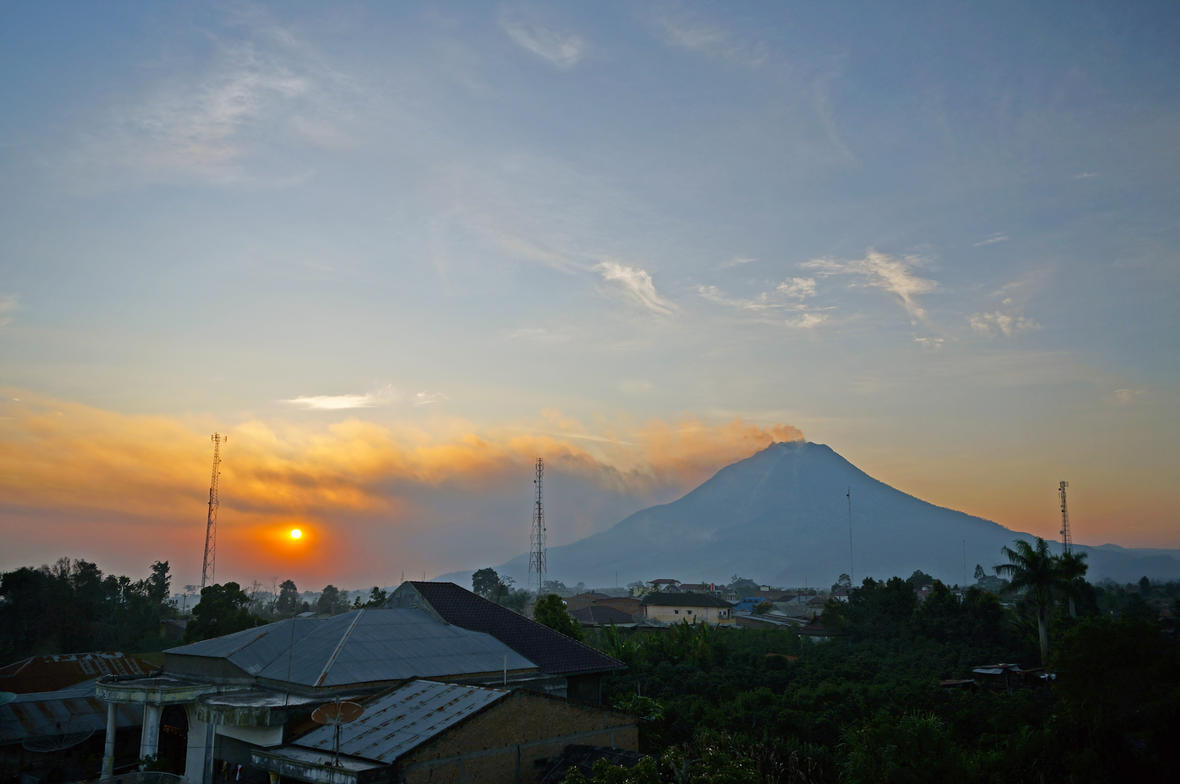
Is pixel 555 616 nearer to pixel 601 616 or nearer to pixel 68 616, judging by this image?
pixel 68 616

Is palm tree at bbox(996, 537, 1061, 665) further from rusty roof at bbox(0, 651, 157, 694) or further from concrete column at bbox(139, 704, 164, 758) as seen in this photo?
rusty roof at bbox(0, 651, 157, 694)

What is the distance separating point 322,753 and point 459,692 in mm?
4133

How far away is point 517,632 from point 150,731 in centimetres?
1402

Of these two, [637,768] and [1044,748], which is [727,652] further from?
[637,768]

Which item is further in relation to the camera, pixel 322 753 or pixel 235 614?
pixel 235 614

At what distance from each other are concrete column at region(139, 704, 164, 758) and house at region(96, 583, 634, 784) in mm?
47

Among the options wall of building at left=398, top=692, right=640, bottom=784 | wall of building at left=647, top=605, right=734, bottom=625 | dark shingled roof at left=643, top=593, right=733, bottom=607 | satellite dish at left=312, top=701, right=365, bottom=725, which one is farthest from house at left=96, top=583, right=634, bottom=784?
dark shingled roof at left=643, top=593, right=733, bottom=607

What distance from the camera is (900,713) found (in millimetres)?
37312

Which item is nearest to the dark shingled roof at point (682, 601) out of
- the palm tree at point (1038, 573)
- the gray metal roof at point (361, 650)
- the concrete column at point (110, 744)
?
the palm tree at point (1038, 573)

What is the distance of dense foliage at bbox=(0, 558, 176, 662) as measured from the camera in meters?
58.3

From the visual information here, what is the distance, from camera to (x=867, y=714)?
36750 mm

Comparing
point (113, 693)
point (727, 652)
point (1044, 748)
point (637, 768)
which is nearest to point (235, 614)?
point (113, 693)

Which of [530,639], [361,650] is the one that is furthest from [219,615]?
[361,650]

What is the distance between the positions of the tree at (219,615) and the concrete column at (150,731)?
24.7 metres
